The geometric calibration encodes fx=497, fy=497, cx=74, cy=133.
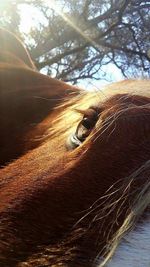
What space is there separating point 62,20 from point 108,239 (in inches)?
269

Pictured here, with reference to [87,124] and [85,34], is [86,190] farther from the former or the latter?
[85,34]

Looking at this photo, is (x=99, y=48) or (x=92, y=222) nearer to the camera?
(x=92, y=222)

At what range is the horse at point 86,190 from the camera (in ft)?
1.71

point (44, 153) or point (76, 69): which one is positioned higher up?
point (76, 69)

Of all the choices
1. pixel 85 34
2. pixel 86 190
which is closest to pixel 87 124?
pixel 86 190

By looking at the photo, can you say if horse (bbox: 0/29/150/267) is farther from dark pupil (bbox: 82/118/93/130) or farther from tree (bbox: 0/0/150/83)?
tree (bbox: 0/0/150/83)

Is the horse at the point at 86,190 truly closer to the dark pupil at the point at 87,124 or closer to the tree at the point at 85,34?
the dark pupil at the point at 87,124

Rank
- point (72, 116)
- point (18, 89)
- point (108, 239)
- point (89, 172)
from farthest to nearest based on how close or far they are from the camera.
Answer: point (18, 89) → point (72, 116) → point (89, 172) → point (108, 239)

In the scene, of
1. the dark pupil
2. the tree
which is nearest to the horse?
the dark pupil

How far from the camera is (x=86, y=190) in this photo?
60 centimetres

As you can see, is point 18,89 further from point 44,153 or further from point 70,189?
point 70,189

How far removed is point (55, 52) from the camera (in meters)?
7.14

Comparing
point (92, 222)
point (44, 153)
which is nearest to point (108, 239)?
point (92, 222)

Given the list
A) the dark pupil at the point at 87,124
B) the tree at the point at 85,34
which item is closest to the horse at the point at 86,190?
the dark pupil at the point at 87,124
